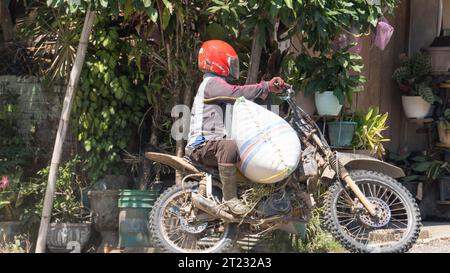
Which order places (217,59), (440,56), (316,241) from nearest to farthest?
1. (217,59)
2. (316,241)
3. (440,56)

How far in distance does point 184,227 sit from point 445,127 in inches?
142

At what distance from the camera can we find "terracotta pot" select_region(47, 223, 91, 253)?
6980 mm

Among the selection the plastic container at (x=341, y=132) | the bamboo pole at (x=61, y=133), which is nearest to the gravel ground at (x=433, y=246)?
the plastic container at (x=341, y=132)

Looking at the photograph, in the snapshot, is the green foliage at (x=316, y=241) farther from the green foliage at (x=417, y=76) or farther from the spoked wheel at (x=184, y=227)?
the green foliage at (x=417, y=76)

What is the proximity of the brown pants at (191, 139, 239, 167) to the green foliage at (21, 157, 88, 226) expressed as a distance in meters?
1.73

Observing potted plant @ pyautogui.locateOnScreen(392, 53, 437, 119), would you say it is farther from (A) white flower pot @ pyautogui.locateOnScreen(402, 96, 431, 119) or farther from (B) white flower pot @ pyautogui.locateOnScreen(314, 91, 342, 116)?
(B) white flower pot @ pyautogui.locateOnScreen(314, 91, 342, 116)

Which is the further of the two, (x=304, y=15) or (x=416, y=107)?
(x=416, y=107)

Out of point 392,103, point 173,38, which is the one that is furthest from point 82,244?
point 392,103

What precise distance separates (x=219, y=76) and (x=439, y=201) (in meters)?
3.79

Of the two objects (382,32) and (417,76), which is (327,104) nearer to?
(382,32)

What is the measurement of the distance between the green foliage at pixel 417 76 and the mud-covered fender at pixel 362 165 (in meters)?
2.29

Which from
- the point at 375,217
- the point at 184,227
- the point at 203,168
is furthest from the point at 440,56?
the point at 184,227

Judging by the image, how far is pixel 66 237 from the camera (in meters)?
6.99

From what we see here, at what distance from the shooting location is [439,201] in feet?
27.8
